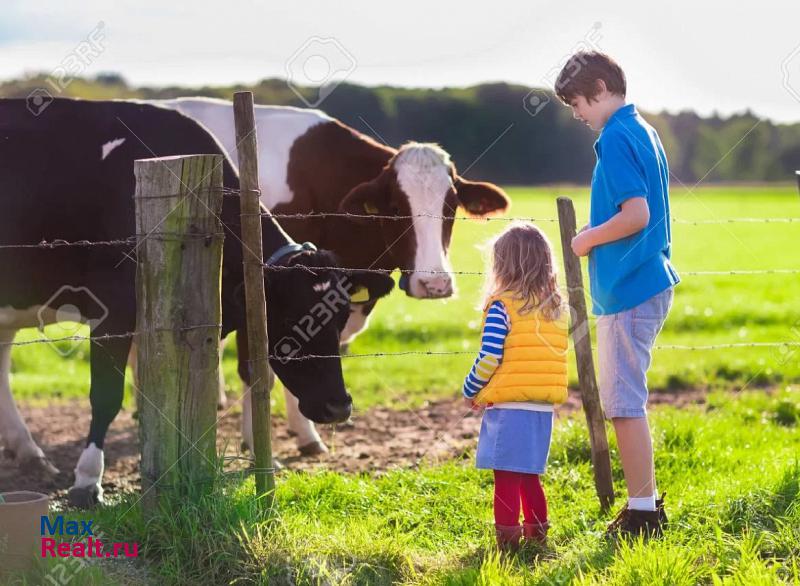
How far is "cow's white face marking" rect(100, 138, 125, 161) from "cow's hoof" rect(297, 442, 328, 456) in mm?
2442

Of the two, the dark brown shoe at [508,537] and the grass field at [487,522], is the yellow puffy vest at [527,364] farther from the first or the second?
the grass field at [487,522]

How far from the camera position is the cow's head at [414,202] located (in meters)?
6.63

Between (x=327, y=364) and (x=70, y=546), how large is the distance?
5.88 feet

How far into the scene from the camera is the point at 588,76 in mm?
4293

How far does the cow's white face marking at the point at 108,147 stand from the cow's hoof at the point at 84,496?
196 cm

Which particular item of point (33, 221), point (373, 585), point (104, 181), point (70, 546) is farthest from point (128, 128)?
point (373, 585)

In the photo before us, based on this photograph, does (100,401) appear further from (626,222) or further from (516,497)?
(626,222)

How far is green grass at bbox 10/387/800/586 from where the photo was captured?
3904 mm

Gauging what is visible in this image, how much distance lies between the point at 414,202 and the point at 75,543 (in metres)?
3.52

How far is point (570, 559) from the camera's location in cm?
419

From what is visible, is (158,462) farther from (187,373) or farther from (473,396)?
(473,396)

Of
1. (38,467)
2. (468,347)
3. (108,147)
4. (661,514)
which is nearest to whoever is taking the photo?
(661,514)

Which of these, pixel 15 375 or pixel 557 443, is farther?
pixel 15 375

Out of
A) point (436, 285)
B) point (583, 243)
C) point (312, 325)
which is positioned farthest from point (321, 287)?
point (583, 243)
